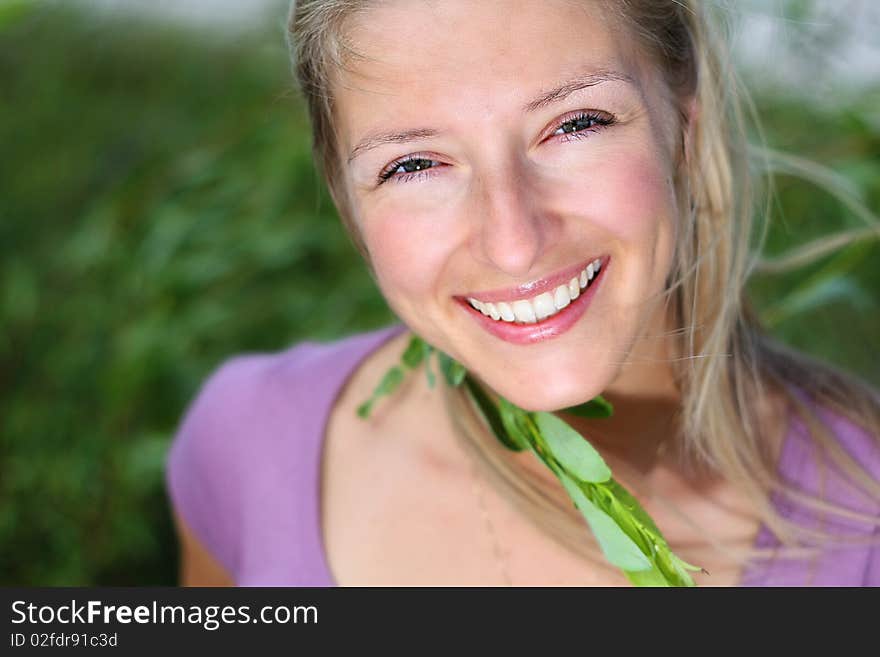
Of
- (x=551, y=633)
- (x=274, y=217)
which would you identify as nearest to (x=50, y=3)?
(x=274, y=217)

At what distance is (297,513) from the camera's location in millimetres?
1448

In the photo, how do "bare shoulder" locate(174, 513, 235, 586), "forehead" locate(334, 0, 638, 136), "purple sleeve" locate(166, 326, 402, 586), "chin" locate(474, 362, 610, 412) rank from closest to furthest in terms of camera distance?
"forehead" locate(334, 0, 638, 136) → "chin" locate(474, 362, 610, 412) → "purple sleeve" locate(166, 326, 402, 586) → "bare shoulder" locate(174, 513, 235, 586)

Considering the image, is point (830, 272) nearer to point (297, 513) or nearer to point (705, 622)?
point (705, 622)

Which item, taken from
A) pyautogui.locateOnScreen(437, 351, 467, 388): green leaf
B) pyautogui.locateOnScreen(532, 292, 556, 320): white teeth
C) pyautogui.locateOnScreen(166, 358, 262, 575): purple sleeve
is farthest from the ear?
pyautogui.locateOnScreen(166, 358, 262, 575): purple sleeve

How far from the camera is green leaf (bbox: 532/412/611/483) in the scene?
1.14 m

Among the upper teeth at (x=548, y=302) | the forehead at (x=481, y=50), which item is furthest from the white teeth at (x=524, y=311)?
the forehead at (x=481, y=50)

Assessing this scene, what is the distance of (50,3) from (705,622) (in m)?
2.31

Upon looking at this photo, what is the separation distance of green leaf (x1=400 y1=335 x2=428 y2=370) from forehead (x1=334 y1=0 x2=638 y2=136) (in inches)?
18.0

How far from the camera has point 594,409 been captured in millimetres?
1264

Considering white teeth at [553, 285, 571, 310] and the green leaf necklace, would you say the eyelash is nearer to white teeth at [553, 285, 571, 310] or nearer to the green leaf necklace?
white teeth at [553, 285, 571, 310]

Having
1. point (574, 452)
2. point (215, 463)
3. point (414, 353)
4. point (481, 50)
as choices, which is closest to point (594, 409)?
point (574, 452)

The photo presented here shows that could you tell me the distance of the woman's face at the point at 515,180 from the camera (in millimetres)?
1059

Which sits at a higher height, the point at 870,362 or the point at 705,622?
the point at 870,362

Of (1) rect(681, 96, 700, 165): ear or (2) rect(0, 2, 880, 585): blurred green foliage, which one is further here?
(2) rect(0, 2, 880, 585): blurred green foliage
